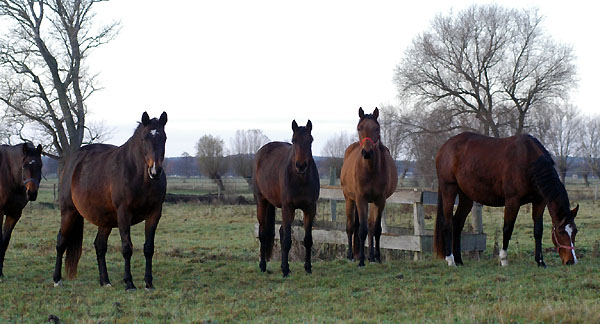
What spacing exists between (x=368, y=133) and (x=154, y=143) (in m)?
3.10

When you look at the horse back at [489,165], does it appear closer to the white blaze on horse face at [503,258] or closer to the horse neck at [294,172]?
the white blaze on horse face at [503,258]

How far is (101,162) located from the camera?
25.1 feet

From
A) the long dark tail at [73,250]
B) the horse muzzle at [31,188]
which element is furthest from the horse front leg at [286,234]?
the horse muzzle at [31,188]

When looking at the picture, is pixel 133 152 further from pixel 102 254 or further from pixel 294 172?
pixel 294 172

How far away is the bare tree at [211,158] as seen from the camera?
54469 millimetres

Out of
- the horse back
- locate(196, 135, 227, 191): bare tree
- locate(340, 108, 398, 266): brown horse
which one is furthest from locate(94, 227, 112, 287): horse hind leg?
locate(196, 135, 227, 191): bare tree

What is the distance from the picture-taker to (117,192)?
707cm

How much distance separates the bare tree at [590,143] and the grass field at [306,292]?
207 ft

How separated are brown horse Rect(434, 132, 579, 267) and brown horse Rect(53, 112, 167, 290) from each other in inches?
170

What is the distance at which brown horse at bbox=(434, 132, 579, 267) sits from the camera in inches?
300

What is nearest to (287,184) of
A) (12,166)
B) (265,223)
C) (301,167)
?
(301,167)

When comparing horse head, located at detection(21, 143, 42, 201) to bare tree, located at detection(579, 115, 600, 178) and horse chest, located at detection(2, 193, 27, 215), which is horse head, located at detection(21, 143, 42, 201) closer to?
Result: horse chest, located at detection(2, 193, 27, 215)

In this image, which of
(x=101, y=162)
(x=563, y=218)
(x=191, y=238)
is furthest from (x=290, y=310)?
(x=191, y=238)

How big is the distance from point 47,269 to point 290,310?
511cm
